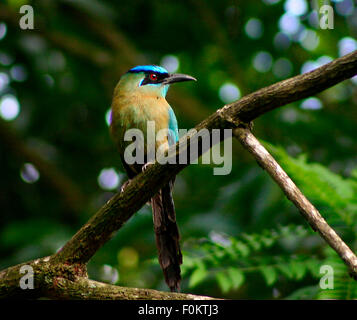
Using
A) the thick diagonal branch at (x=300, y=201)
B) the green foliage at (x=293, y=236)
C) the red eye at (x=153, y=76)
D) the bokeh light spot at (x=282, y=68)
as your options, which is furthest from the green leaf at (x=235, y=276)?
the bokeh light spot at (x=282, y=68)

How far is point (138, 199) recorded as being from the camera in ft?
8.87

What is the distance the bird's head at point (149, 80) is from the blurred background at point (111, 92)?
101 centimetres

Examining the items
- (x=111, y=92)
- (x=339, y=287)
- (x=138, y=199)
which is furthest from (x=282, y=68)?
(x=138, y=199)

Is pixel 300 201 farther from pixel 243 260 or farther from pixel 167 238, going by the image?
pixel 243 260

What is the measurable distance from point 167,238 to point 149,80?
1.45 m

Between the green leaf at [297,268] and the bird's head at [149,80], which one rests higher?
the bird's head at [149,80]

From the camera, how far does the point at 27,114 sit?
6.29 metres

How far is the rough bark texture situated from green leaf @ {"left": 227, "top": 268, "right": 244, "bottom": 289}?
0.95 m

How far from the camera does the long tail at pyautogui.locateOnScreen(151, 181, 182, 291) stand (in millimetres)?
3375

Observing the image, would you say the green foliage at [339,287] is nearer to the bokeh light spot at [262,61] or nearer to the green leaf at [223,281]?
the green leaf at [223,281]

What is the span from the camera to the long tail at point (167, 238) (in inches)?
133

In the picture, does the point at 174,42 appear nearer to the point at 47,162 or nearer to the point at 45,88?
the point at 45,88
